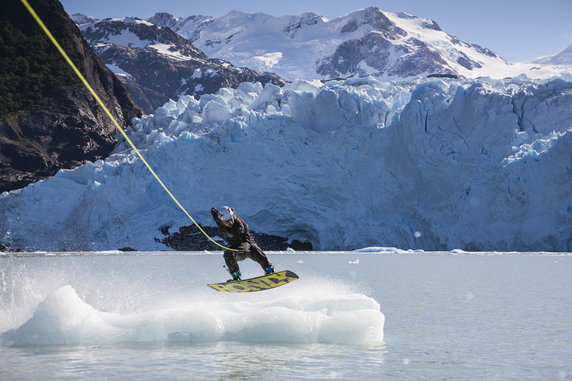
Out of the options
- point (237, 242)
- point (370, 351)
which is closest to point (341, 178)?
point (237, 242)

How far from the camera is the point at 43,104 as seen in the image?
8625 centimetres

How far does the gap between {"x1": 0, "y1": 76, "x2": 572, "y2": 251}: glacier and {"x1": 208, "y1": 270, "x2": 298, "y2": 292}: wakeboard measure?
118 ft

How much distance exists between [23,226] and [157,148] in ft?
39.5

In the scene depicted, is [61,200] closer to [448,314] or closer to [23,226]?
[23,226]

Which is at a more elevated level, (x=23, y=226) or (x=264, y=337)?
(x=23, y=226)

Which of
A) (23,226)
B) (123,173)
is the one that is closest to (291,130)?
(123,173)

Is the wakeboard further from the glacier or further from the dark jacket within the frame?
the glacier

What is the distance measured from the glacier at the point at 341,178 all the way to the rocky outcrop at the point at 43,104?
2685 centimetres

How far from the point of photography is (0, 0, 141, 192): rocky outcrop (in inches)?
3150

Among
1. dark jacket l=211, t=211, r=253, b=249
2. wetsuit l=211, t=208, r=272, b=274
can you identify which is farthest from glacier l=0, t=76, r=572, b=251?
dark jacket l=211, t=211, r=253, b=249

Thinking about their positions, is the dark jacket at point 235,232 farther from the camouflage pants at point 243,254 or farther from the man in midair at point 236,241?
the camouflage pants at point 243,254

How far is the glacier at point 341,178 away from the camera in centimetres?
4916

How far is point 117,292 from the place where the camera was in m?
25.7

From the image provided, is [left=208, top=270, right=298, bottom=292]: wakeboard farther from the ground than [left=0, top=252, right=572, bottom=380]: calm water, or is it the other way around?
[left=208, top=270, right=298, bottom=292]: wakeboard
